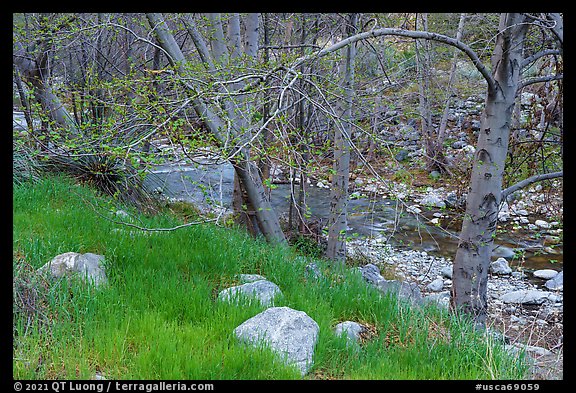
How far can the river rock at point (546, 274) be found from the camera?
902 cm

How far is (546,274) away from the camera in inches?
357

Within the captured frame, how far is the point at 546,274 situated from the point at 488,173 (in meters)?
4.56

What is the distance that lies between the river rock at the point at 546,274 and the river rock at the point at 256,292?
6694mm

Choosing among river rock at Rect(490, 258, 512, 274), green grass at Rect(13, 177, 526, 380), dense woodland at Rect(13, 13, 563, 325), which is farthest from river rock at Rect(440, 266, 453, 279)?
green grass at Rect(13, 177, 526, 380)

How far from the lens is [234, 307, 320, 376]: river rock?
3092mm

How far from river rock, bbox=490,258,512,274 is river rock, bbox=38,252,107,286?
7.65 m

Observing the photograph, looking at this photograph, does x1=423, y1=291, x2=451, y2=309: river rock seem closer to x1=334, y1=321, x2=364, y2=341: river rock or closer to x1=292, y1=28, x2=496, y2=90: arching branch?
x1=334, y1=321, x2=364, y2=341: river rock

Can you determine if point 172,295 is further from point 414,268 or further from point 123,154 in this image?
point 414,268

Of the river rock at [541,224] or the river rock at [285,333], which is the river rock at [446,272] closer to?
the river rock at [541,224]

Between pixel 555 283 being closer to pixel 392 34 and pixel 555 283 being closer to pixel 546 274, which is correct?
pixel 546 274

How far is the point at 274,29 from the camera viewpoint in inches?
404
